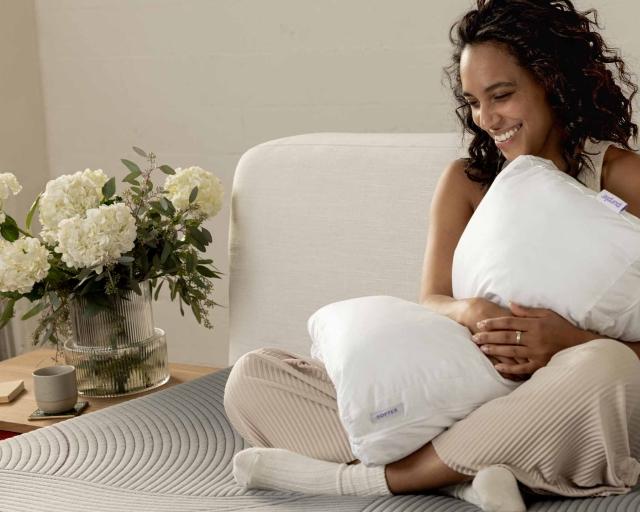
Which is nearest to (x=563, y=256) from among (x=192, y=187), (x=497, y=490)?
(x=497, y=490)

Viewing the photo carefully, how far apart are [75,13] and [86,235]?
1534 millimetres

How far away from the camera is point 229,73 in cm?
305

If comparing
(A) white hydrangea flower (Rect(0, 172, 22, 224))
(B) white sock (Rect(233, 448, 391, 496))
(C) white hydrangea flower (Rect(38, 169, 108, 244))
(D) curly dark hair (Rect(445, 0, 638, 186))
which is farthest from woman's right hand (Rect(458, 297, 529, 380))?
(A) white hydrangea flower (Rect(0, 172, 22, 224))

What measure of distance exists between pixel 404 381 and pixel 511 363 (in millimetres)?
177

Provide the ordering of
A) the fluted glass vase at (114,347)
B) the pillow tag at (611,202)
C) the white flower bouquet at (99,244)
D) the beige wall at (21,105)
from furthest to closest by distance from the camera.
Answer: the beige wall at (21,105), the fluted glass vase at (114,347), the white flower bouquet at (99,244), the pillow tag at (611,202)

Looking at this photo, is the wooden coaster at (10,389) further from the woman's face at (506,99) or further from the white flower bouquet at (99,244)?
the woman's face at (506,99)

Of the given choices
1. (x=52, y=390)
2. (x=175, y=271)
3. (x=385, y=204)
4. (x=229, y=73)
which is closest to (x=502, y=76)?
(x=385, y=204)

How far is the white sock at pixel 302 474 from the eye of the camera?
1.50 m

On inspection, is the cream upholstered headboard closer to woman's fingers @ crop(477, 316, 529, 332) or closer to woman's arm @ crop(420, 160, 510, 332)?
woman's arm @ crop(420, 160, 510, 332)

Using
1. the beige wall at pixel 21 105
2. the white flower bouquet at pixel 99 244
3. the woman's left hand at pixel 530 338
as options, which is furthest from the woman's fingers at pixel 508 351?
the beige wall at pixel 21 105

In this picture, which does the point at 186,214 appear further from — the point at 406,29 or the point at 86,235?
the point at 406,29

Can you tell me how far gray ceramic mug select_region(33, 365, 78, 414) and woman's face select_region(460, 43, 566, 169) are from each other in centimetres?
95

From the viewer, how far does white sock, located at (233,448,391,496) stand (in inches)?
59.1

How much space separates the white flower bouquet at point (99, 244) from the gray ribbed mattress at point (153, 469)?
10.6 inches
